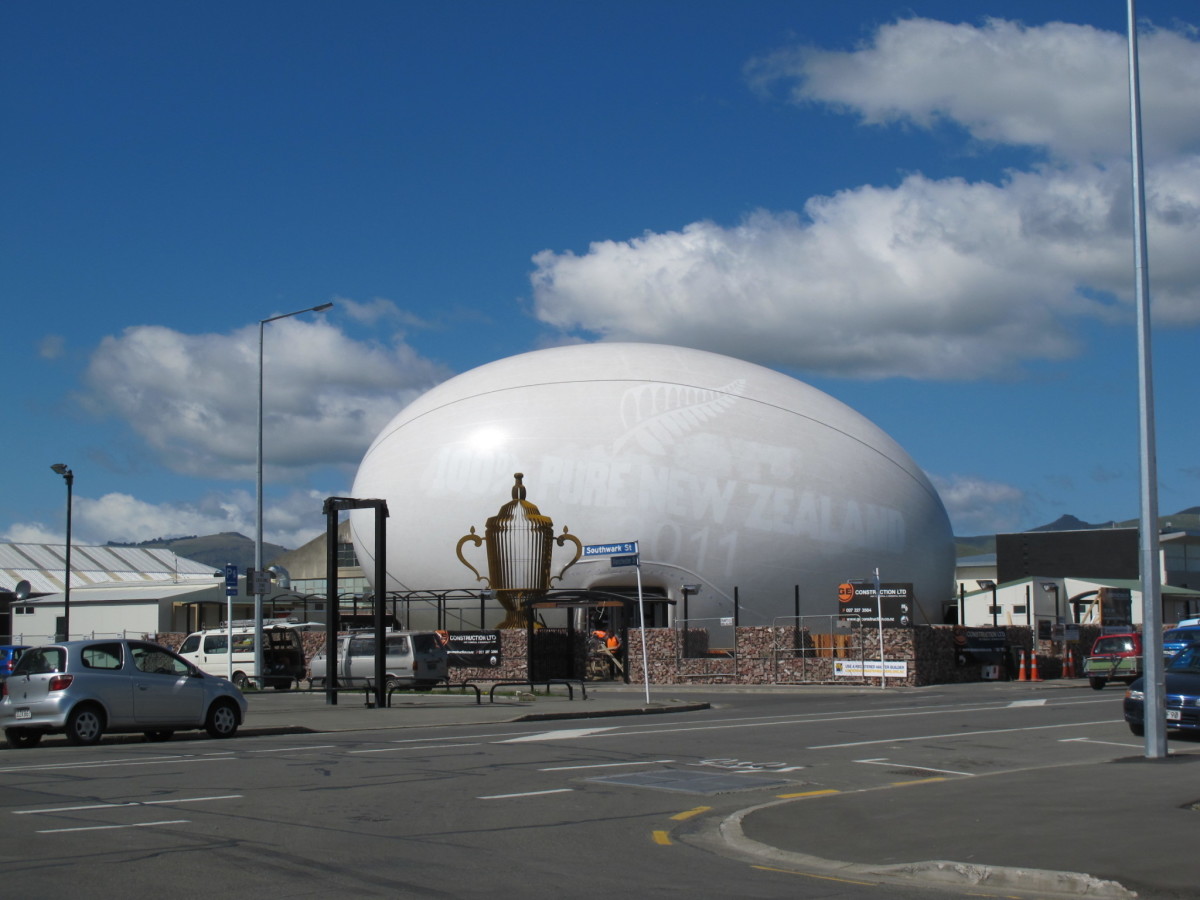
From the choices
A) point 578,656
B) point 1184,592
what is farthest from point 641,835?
point 1184,592

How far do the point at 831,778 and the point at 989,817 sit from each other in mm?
3978

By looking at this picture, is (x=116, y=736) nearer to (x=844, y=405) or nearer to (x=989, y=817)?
(x=989, y=817)

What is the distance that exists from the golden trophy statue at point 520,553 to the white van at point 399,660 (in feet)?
45.4

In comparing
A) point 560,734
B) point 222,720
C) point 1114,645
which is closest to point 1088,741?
point 560,734

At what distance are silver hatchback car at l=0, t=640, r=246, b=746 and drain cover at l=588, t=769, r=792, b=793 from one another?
7.62 m

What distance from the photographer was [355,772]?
46.5ft

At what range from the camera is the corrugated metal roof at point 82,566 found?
2761 inches

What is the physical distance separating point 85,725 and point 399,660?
49.5 ft

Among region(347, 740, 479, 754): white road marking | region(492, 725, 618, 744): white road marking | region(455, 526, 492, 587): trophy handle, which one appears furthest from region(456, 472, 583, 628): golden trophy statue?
region(347, 740, 479, 754): white road marking

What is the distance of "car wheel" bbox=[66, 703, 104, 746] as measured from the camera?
683 inches

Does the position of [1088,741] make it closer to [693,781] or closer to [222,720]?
[693,781]

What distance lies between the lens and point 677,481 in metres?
47.3

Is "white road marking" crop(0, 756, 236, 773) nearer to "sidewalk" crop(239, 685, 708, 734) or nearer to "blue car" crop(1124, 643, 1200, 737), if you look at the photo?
"sidewalk" crop(239, 685, 708, 734)

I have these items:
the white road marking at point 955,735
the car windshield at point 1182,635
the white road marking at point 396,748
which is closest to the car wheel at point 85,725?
the white road marking at point 396,748
